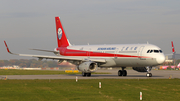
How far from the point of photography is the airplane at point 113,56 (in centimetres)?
4588

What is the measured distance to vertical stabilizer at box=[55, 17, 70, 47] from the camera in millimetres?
60531

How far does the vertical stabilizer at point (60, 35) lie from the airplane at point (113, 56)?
1737 mm

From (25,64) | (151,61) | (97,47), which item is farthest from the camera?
(25,64)

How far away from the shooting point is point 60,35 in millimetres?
61625

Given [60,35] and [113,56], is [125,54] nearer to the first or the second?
[113,56]

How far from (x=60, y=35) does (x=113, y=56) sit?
633 inches
